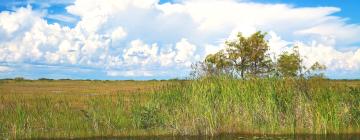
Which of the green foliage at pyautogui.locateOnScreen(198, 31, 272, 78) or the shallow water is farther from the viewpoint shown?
the green foliage at pyautogui.locateOnScreen(198, 31, 272, 78)

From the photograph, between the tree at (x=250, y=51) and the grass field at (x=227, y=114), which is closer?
the grass field at (x=227, y=114)

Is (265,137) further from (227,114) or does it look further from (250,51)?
(250,51)

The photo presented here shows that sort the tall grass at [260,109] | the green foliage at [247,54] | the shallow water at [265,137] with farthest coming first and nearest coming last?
the green foliage at [247,54] < the tall grass at [260,109] < the shallow water at [265,137]

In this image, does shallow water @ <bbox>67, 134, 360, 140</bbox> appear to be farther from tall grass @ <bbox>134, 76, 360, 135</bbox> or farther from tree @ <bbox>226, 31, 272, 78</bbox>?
tree @ <bbox>226, 31, 272, 78</bbox>

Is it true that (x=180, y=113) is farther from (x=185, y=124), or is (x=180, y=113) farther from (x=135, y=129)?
(x=135, y=129)

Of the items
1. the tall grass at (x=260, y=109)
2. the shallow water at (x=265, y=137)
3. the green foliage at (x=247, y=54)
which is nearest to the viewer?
the shallow water at (x=265, y=137)

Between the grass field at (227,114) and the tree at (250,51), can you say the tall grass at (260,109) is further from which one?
the tree at (250,51)

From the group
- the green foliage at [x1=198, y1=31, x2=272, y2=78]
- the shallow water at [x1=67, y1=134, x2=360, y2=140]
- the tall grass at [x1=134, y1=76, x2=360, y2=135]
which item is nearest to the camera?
the shallow water at [x1=67, y1=134, x2=360, y2=140]

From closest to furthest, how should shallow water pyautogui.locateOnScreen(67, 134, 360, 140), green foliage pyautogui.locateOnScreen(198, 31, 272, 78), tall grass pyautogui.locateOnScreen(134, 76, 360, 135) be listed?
shallow water pyautogui.locateOnScreen(67, 134, 360, 140) < tall grass pyautogui.locateOnScreen(134, 76, 360, 135) < green foliage pyautogui.locateOnScreen(198, 31, 272, 78)

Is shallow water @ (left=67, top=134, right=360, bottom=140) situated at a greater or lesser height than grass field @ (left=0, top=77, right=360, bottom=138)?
lesser

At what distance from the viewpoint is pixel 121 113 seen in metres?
19.6

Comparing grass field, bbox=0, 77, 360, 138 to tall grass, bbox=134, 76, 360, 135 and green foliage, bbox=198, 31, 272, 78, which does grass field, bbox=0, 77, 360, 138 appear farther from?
green foliage, bbox=198, 31, 272, 78

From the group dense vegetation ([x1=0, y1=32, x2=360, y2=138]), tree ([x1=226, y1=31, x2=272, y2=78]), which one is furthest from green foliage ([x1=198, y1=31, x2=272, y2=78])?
dense vegetation ([x1=0, y1=32, x2=360, y2=138])

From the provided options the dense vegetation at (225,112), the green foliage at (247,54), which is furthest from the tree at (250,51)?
the dense vegetation at (225,112)
